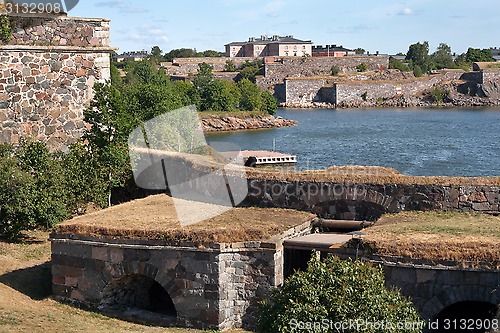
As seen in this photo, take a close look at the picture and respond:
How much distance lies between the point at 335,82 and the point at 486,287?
284ft

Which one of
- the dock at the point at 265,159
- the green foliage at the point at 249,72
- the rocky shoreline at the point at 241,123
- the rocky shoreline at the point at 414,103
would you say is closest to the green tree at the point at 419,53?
the rocky shoreline at the point at 414,103

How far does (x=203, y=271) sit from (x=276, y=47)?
112939 millimetres

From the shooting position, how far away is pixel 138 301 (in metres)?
15.1

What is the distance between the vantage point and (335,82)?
97375 millimetres

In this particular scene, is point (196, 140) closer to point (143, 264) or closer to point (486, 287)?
point (143, 264)

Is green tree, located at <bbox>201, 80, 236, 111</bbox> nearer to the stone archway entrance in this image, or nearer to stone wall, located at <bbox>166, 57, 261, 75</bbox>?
stone wall, located at <bbox>166, 57, 261, 75</bbox>

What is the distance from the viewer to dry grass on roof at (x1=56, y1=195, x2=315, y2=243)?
13602 millimetres

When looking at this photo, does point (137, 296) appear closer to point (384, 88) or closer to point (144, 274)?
point (144, 274)

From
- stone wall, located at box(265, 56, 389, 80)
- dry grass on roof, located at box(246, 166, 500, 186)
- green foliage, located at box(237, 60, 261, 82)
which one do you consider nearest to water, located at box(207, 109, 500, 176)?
green foliage, located at box(237, 60, 261, 82)

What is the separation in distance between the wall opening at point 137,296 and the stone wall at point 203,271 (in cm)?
21

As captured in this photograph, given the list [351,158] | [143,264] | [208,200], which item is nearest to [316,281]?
[143,264]

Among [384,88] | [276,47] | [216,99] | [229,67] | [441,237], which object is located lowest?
[441,237]

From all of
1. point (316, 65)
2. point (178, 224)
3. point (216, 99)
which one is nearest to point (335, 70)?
point (316, 65)

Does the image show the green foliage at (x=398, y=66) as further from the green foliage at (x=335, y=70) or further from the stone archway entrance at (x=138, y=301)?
the stone archway entrance at (x=138, y=301)
